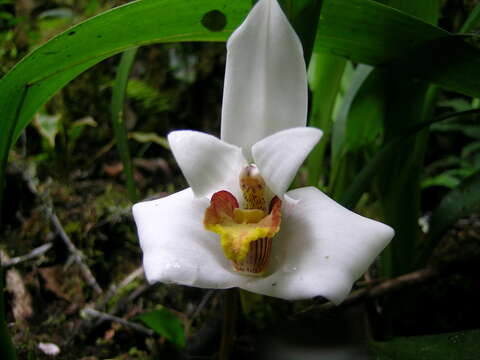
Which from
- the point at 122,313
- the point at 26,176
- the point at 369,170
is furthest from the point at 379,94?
the point at 26,176

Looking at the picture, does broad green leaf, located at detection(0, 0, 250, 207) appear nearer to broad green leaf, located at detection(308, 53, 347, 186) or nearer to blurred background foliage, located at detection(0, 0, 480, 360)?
blurred background foliage, located at detection(0, 0, 480, 360)

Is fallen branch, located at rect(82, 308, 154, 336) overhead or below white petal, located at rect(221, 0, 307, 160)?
below

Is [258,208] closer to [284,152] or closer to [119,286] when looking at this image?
[284,152]

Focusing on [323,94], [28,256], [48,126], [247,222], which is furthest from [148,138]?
[247,222]

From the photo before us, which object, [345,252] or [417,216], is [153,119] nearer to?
[417,216]

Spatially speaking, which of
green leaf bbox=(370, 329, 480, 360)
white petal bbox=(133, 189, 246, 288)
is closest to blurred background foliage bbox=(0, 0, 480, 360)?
green leaf bbox=(370, 329, 480, 360)
